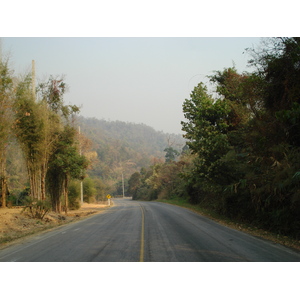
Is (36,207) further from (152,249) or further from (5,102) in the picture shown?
(152,249)


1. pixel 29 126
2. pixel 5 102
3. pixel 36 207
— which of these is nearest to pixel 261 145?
pixel 5 102

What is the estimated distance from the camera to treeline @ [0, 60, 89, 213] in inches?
684

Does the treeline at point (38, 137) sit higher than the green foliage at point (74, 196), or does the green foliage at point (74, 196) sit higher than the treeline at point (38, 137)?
the treeline at point (38, 137)

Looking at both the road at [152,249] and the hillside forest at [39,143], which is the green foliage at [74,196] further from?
the road at [152,249]

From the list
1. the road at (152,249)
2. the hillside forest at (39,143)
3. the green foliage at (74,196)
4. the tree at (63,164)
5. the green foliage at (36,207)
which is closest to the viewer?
the road at (152,249)

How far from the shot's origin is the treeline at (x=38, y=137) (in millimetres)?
17375

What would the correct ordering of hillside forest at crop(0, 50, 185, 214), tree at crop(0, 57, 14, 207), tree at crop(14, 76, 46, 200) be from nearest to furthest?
tree at crop(0, 57, 14, 207)
hillside forest at crop(0, 50, 185, 214)
tree at crop(14, 76, 46, 200)

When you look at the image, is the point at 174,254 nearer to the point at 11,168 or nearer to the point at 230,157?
the point at 230,157

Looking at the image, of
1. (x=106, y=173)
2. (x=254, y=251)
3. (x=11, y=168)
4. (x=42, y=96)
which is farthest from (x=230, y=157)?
(x=106, y=173)

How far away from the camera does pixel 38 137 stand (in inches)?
818

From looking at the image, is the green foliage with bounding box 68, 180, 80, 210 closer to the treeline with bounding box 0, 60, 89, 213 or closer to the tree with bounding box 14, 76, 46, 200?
the treeline with bounding box 0, 60, 89, 213

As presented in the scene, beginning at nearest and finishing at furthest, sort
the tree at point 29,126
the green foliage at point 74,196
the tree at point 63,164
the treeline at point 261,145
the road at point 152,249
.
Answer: the road at point 152,249
the treeline at point 261,145
the tree at point 29,126
the tree at point 63,164
the green foliage at point 74,196

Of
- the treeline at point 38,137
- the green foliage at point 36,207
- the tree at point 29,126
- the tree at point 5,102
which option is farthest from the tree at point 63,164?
the tree at point 5,102

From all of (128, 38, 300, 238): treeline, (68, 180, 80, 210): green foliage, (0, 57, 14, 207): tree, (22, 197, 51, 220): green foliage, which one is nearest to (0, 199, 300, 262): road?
(128, 38, 300, 238): treeline
